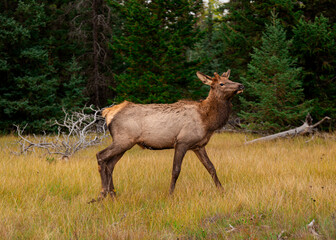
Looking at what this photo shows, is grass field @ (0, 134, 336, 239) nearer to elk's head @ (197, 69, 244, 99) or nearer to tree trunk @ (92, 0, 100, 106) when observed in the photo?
elk's head @ (197, 69, 244, 99)

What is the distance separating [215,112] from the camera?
521cm

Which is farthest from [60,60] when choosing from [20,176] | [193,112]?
[193,112]

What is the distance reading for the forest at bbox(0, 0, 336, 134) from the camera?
11.4 metres

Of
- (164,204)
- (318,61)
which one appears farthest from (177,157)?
(318,61)

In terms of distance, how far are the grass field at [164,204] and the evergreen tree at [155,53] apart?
5.32 metres

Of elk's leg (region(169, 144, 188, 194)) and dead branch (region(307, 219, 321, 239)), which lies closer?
dead branch (region(307, 219, 321, 239))

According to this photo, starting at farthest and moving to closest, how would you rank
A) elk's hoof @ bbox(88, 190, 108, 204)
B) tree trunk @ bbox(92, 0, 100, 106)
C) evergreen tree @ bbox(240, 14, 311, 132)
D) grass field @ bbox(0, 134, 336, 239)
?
tree trunk @ bbox(92, 0, 100, 106) → evergreen tree @ bbox(240, 14, 311, 132) → elk's hoof @ bbox(88, 190, 108, 204) → grass field @ bbox(0, 134, 336, 239)

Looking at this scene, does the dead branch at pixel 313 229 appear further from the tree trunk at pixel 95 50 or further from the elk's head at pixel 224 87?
the tree trunk at pixel 95 50

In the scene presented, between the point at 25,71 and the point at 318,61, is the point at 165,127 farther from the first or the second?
the point at 25,71

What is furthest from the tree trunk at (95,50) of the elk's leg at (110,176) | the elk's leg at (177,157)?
the elk's leg at (177,157)

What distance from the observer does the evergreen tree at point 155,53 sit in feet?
38.2

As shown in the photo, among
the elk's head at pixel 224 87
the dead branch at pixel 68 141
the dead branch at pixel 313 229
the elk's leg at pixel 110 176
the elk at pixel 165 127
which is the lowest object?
the dead branch at pixel 68 141

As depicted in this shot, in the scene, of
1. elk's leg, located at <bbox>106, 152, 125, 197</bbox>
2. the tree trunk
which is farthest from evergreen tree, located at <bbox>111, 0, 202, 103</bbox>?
elk's leg, located at <bbox>106, 152, 125, 197</bbox>

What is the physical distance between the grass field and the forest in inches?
201
